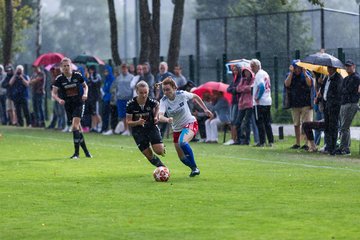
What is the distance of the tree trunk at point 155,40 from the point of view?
40.2m

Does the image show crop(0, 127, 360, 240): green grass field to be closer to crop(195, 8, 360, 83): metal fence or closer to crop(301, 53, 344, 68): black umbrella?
crop(301, 53, 344, 68): black umbrella

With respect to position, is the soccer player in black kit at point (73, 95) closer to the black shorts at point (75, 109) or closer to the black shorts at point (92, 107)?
the black shorts at point (75, 109)

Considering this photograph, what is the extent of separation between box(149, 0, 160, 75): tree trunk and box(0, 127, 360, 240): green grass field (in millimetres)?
13036

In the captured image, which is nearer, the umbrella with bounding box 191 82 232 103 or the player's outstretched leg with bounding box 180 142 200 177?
the player's outstretched leg with bounding box 180 142 200 177

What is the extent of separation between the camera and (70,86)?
A: 84.4ft

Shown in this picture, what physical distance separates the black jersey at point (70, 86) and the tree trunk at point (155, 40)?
563 inches

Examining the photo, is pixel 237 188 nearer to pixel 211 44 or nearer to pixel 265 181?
pixel 265 181

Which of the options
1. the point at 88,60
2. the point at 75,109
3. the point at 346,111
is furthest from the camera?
the point at 88,60

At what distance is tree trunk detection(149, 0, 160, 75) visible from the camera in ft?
132

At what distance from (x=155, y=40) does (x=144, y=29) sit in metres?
0.54

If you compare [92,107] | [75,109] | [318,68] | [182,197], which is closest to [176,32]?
[92,107]

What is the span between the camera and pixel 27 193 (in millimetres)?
17875

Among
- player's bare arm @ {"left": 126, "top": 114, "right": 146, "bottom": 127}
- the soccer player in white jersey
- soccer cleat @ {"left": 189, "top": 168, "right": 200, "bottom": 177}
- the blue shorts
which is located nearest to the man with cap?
the soccer player in white jersey

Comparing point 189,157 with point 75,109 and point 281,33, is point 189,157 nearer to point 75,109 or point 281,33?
point 75,109
